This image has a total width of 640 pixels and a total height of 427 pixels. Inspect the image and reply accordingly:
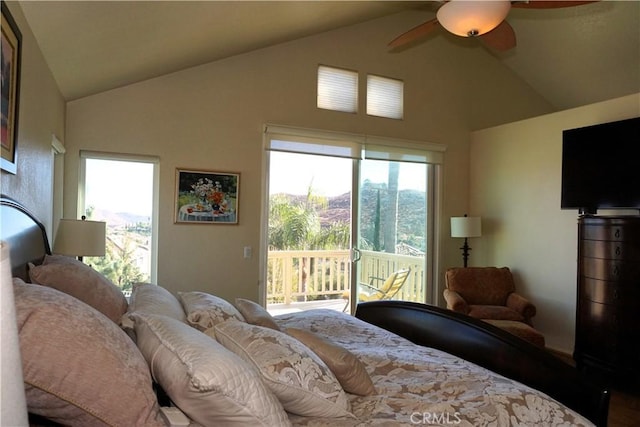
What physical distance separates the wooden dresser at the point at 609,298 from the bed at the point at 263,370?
1.94m

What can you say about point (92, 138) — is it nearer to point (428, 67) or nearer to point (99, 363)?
point (99, 363)

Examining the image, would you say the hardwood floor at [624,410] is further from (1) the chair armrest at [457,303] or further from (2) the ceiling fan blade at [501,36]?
(2) the ceiling fan blade at [501,36]

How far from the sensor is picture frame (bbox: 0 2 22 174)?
5.24 feet

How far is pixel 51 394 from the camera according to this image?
3.08 ft

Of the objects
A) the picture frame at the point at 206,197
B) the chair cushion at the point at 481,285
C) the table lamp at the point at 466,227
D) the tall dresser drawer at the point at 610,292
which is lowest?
the chair cushion at the point at 481,285

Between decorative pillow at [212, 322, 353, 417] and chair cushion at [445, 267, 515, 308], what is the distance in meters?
3.44

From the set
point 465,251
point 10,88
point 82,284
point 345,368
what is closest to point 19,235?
point 82,284

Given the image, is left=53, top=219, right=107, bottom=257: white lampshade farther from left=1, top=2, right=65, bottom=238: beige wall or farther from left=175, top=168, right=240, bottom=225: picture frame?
left=175, top=168, right=240, bottom=225: picture frame

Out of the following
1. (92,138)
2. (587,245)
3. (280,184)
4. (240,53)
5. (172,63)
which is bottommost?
(587,245)

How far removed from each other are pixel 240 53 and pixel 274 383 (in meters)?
3.59

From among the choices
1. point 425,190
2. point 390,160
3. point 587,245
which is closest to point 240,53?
point 390,160

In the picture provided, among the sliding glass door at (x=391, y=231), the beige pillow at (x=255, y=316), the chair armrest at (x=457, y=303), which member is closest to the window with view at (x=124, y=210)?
the beige pillow at (x=255, y=316)

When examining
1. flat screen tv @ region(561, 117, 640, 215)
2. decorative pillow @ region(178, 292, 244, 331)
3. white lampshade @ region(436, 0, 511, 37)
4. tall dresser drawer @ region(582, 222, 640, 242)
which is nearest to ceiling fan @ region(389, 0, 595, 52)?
white lampshade @ region(436, 0, 511, 37)

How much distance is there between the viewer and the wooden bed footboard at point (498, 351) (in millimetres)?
1718
